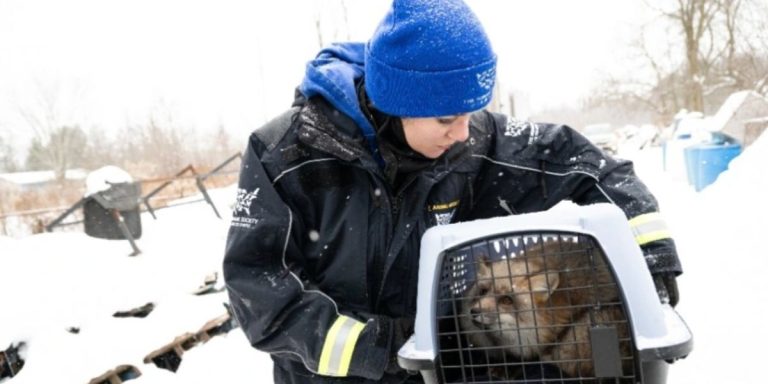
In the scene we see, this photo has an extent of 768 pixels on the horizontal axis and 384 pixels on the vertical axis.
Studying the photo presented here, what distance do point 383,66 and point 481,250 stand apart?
23.9 inches

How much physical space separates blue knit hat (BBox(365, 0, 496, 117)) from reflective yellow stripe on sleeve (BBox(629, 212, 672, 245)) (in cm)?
55

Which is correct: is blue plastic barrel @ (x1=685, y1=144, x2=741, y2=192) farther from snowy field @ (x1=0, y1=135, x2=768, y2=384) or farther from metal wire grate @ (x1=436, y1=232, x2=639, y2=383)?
metal wire grate @ (x1=436, y1=232, x2=639, y2=383)

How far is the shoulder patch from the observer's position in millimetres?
1715

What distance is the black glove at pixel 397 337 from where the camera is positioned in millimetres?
1561

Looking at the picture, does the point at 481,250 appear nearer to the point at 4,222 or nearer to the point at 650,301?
the point at 650,301

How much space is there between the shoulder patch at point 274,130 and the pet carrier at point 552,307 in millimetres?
669

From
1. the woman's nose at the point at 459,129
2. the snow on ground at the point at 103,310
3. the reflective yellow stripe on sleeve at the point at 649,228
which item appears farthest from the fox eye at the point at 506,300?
the snow on ground at the point at 103,310

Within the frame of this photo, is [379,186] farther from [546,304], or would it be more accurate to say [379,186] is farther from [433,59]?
[546,304]

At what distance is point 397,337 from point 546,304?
1.43 feet

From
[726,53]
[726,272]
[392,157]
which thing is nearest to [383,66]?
[392,157]

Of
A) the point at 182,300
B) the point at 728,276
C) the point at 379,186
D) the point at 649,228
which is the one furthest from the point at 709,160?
the point at 379,186

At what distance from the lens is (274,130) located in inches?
68.8

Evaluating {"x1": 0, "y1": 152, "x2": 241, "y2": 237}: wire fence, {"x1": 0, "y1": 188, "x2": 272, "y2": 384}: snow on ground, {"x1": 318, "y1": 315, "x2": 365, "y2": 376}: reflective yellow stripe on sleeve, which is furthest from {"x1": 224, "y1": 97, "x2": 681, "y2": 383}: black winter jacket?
{"x1": 0, "y1": 152, "x2": 241, "y2": 237}: wire fence

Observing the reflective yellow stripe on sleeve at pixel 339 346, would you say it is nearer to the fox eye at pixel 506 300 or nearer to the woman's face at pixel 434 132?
the fox eye at pixel 506 300
